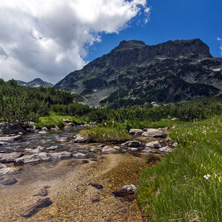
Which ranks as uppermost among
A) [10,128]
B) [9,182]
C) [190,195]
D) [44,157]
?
[190,195]

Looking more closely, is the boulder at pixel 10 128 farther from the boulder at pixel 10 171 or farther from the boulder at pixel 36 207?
the boulder at pixel 36 207

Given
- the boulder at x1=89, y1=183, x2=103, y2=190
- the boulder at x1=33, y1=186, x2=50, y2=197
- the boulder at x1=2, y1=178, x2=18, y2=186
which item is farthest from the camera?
the boulder at x1=2, y1=178, x2=18, y2=186

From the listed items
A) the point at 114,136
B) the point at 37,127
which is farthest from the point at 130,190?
the point at 37,127

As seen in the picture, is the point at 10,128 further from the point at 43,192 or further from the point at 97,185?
the point at 97,185

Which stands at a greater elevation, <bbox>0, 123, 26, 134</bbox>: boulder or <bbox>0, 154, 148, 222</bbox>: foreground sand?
<bbox>0, 123, 26, 134</bbox>: boulder

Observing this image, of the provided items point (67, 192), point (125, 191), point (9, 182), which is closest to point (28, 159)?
point (9, 182)

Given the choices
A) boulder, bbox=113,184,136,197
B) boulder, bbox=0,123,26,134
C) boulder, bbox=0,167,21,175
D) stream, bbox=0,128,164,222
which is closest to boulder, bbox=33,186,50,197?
stream, bbox=0,128,164,222

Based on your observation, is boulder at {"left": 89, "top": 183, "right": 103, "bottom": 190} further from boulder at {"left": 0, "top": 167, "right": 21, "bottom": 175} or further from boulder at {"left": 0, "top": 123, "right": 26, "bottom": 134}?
boulder at {"left": 0, "top": 123, "right": 26, "bottom": 134}

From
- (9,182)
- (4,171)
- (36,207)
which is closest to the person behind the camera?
(36,207)

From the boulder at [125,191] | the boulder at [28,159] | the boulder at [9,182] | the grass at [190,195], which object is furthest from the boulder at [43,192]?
the boulder at [28,159]

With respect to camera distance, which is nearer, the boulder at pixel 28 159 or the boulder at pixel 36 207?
the boulder at pixel 36 207

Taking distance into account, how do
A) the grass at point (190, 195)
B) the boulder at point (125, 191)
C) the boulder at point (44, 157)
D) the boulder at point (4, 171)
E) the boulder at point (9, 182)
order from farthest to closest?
the boulder at point (44, 157) → the boulder at point (4, 171) → the boulder at point (9, 182) → the boulder at point (125, 191) → the grass at point (190, 195)

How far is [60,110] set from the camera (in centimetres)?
9600

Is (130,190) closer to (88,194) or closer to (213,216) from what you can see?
(88,194)
